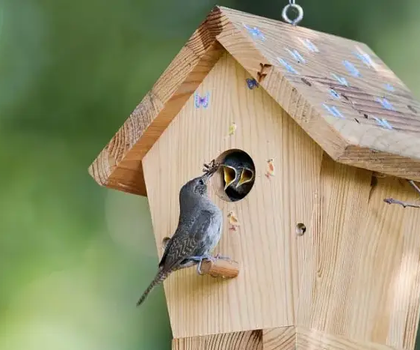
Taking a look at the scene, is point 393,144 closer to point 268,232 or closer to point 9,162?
point 268,232

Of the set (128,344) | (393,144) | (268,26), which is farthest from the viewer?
(128,344)

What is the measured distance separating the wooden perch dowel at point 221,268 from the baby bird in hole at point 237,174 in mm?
254

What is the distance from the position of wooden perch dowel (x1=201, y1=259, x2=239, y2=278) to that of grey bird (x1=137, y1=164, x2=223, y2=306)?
4cm

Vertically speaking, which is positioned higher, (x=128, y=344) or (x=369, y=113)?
(x=369, y=113)

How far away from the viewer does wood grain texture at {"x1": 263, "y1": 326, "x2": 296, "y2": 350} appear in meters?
3.10

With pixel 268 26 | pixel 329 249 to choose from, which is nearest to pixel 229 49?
pixel 268 26

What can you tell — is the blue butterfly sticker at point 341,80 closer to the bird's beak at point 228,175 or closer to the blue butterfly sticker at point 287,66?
the blue butterfly sticker at point 287,66

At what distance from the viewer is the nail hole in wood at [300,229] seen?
312 cm

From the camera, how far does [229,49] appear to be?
10.9 feet

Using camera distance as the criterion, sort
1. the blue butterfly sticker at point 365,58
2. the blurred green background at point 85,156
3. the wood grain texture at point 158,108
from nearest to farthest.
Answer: the wood grain texture at point 158,108, the blue butterfly sticker at point 365,58, the blurred green background at point 85,156

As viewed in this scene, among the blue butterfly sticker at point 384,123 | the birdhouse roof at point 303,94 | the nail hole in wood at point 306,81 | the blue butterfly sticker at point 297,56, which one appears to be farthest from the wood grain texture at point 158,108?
the blue butterfly sticker at point 384,123

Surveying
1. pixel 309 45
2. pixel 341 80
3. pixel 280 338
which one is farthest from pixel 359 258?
pixel 309 45

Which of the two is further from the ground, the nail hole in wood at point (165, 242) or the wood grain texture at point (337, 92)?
the wood grain texture at point (337, 92)

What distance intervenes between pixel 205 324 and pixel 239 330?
0.15 meters
